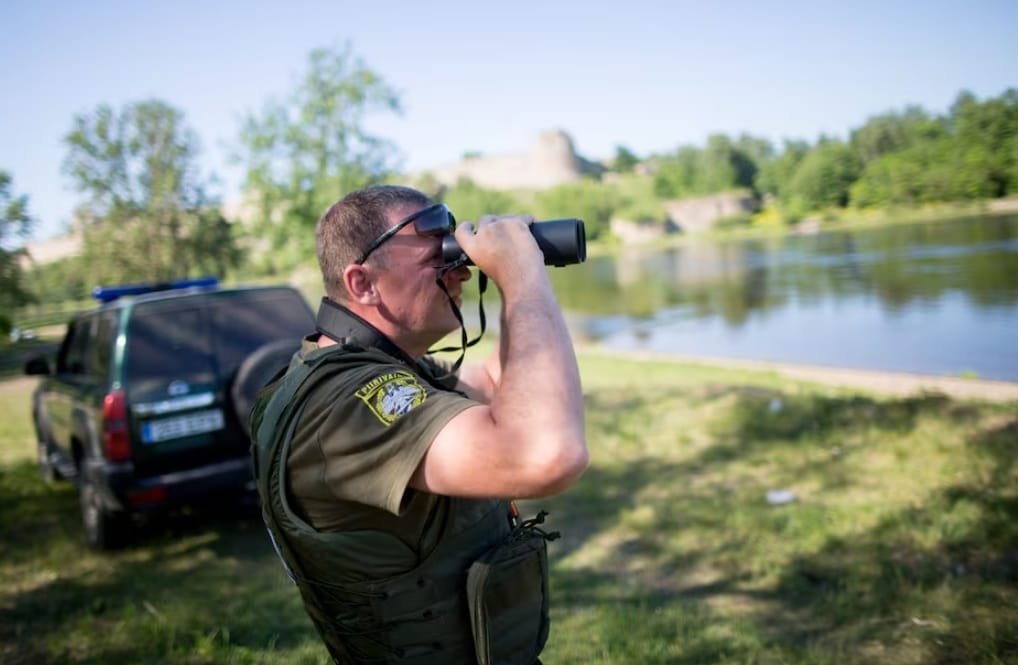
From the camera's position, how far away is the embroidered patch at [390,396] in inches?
54.9

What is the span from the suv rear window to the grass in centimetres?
142

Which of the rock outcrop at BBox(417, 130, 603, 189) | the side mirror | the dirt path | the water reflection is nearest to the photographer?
the side mirror

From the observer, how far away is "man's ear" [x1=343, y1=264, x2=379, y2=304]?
1711 millimetres

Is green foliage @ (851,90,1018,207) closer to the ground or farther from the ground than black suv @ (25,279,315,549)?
farther from the ground

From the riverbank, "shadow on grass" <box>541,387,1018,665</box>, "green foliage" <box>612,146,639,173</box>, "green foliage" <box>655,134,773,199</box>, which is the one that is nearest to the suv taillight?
"shadow on grass" <box>541,387,1018,665</box>

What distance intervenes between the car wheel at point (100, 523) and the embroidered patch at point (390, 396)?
16.0ft

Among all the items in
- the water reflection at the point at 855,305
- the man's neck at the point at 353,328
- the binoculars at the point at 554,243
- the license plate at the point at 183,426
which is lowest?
the water reflection at the point at 855,305

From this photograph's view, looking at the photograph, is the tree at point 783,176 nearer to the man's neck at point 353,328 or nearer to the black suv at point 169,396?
the black suv at point 169,396

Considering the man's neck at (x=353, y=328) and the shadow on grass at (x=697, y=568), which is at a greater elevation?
the man's neck at (x=353, y=328)

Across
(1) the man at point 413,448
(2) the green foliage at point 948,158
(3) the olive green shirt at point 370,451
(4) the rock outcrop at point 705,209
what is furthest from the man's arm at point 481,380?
(4) the rock outcrop at point 705,209

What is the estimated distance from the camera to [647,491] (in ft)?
20.1

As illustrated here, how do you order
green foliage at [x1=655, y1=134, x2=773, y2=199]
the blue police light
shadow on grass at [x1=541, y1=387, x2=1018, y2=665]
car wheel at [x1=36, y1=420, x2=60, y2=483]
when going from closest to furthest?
shadow on grass at [x1=541, y1=387, x2=1018, y2=665] → the blue police light → car wheel at [x1=36, y1=420, x2=60, y2=483] → green foliage at [x1=655, y1=134, x2=773, y2=199]

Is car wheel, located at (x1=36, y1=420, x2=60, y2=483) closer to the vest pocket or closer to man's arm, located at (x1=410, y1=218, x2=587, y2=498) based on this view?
the vest pocket

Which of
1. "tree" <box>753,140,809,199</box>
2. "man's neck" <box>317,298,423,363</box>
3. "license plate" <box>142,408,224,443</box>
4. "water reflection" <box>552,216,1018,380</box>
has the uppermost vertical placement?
"tree" <box>753,140,809,199</box>
